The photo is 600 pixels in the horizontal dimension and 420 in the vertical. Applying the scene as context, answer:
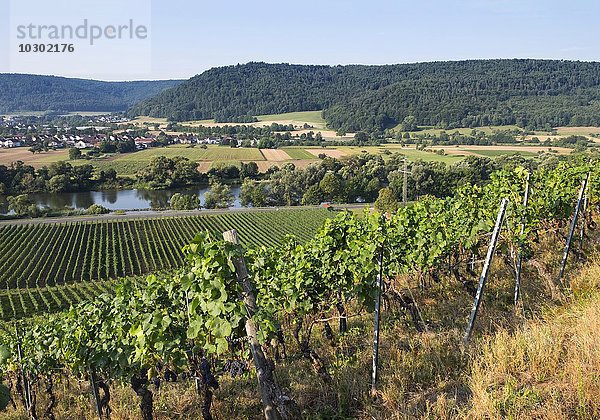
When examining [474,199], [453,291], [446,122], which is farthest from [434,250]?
[446,122]

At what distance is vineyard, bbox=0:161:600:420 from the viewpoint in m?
3.45

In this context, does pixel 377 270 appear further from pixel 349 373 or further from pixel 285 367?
pixel 285 367

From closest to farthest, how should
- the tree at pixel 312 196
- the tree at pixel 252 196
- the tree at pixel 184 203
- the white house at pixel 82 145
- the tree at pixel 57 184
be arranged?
1. the tree at pixel 184 203
2. the tree at pixel 252 196
3. the tree at pixel 312 196
4. the tree at pixel 57 184
5. the white house at pixel 82 145

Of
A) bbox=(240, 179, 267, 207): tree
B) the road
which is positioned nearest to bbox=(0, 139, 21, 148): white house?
the road

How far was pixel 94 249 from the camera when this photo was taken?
39312mm

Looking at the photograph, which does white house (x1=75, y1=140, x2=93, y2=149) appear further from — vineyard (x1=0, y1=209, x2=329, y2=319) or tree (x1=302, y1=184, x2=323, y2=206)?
tree (x1=302, y1=184, x2=323, y2=206)

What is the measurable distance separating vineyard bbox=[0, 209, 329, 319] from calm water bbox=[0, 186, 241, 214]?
12.3 meters

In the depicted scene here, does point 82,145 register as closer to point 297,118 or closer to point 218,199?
point 218,199

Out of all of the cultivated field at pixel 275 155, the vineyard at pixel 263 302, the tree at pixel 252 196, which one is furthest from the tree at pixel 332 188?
the vineyard at pixel 263 302

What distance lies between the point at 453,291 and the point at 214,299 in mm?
5003

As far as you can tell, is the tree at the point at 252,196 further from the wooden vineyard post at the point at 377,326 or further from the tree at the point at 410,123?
the tree at the point at 410,123

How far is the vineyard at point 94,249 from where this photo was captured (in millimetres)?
28125

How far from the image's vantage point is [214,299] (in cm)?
338

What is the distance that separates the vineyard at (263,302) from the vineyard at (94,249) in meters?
16.6
